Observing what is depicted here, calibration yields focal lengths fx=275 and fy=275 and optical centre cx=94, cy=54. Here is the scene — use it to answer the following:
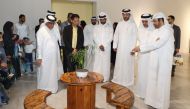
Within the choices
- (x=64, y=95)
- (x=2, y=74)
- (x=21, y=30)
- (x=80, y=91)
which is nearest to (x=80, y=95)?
(x=80, y=91)

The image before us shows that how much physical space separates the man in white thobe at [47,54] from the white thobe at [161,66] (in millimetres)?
2016

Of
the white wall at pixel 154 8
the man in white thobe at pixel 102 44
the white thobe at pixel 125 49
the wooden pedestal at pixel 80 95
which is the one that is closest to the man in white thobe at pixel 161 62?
the wooden pedestal at pixel 80 95

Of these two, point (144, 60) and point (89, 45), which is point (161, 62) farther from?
point (89, 45)

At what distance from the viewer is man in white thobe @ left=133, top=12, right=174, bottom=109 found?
489cm

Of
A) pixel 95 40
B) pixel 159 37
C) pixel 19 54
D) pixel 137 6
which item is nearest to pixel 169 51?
pixel 159 37

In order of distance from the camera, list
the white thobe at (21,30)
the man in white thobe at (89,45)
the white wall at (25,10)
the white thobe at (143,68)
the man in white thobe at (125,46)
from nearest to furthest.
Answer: the white thobe at (143,68) → the man in white thobe at (125,46) → the man in white thobe at (89,45) → the white thobe at (21,30) → the white wall at (25,10)

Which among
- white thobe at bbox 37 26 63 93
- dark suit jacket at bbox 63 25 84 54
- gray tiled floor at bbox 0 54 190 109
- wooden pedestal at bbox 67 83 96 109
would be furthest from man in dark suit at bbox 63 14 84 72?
wooden pedestal at bbox 67 83 96 109

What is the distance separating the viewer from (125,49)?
21.7 ft

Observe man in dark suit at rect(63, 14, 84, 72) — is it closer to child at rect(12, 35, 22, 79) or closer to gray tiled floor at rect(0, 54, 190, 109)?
gray tiled floor at rect(0, 54, 190, 109)

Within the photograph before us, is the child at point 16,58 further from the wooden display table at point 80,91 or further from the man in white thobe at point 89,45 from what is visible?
the wooden display table at point 80,91

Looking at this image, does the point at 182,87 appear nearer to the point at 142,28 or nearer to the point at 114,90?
the point at 142,28

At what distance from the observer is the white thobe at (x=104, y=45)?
691 cm

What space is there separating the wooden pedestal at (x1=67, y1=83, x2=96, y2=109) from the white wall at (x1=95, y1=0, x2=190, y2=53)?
741 centimetres

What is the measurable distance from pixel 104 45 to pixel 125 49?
0.58 metres
